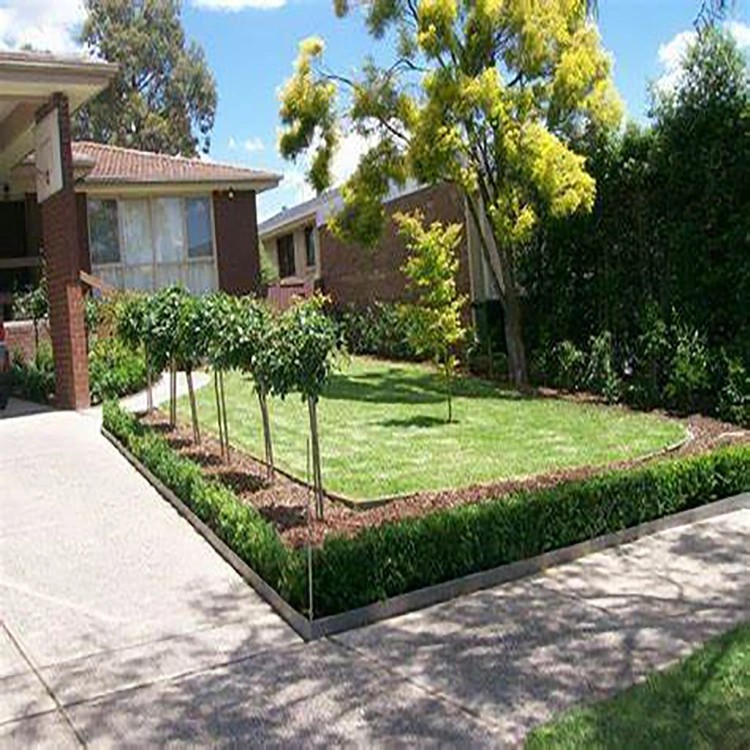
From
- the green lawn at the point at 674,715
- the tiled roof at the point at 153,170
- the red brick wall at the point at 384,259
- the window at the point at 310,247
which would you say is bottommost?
the green lawn at the point at 674,715

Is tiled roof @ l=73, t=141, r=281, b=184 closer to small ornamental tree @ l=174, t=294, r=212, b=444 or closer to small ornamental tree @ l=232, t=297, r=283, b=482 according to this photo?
small ornamental tree @ l=174, t=294, r=212, b=444

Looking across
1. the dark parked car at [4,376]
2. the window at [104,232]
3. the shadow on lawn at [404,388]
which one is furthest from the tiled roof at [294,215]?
the dark parked car at [4,376]

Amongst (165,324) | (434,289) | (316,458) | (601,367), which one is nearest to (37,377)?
(165,324)

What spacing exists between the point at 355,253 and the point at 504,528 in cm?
1815

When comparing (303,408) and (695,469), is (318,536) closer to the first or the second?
(695,469)

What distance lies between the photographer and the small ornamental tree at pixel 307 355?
23.1 ft

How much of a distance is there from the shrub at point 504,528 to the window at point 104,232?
1621 centimetres

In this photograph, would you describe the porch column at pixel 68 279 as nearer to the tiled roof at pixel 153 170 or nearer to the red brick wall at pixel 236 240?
the tiled roof at pixel 153 170

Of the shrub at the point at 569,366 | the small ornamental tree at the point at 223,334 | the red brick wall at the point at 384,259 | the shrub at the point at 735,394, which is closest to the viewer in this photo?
the small ornamental tree at the point at 223,334

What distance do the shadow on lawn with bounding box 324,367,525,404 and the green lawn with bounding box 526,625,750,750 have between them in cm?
869

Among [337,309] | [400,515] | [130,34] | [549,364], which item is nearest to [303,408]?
[549,364]

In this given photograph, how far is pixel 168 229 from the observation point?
21.8m

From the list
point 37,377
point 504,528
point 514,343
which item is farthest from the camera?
point 514,343

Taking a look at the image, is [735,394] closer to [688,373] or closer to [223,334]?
[688,373]
